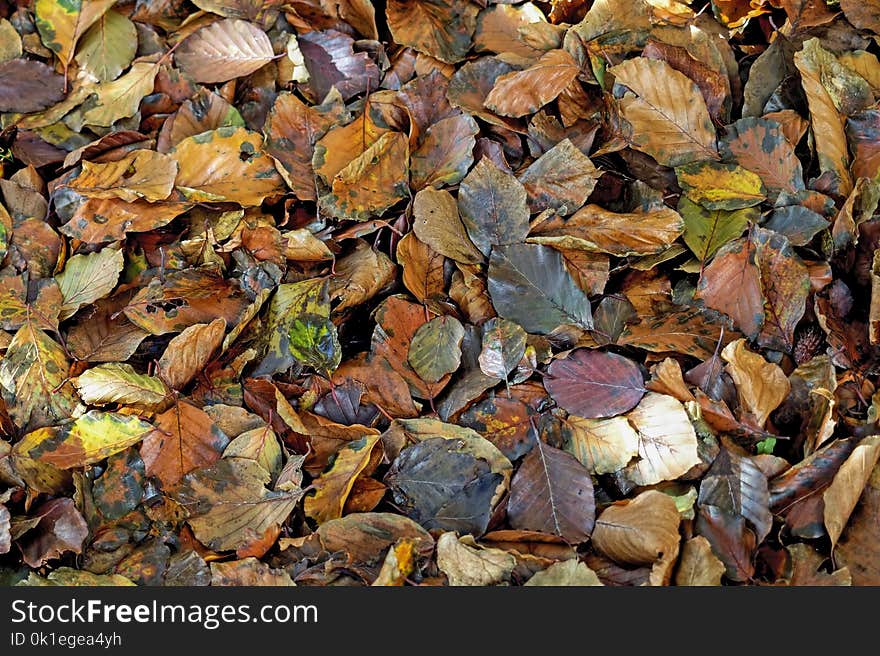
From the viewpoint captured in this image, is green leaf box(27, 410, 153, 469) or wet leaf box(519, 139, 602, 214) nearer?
green leaf box(27, 410, 153, 469)

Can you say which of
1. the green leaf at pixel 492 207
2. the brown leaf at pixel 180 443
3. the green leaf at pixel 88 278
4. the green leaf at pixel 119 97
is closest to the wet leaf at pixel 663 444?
the green leaf at pixel 492 207

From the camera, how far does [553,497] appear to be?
102 centimetres

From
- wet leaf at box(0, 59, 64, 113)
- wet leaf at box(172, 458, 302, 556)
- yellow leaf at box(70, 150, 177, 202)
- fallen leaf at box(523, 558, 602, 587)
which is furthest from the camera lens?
wet leaf at box(0, 59, 64, 113)

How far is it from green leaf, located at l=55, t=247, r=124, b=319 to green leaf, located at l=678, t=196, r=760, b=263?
806mm

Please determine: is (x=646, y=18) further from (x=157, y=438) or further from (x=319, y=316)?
(x=157, y=438)

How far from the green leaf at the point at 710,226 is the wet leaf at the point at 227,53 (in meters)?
0.71

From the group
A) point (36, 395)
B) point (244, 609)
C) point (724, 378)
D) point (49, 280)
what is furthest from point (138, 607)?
point (724, 378)

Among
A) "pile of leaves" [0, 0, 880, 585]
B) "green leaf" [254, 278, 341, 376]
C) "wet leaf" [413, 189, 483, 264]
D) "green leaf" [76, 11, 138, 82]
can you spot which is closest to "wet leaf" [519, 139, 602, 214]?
"pile of leaves" [0, 0, 880, 585]

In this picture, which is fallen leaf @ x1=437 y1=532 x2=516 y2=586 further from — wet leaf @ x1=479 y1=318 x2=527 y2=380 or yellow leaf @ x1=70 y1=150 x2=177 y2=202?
yellow leaf @ x1=70 y1=150 x2=177 y2=202

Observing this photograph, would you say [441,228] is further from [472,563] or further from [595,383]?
[472,563]

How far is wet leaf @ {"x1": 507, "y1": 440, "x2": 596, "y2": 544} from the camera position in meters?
1.01

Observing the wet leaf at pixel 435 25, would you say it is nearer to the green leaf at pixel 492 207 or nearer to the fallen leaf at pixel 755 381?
the green leaf at pixel 492 207

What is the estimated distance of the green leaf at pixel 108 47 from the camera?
137cm

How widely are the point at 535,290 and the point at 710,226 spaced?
27cm
